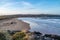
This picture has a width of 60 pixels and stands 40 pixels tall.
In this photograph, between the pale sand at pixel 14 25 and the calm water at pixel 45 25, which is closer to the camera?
the calm water at pixel 45 25

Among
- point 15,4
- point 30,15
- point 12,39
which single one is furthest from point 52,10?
point 12,39

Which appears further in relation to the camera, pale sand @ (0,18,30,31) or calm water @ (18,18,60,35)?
pale sand @ (0,18,30,31)

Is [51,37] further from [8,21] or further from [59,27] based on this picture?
[8,21]
